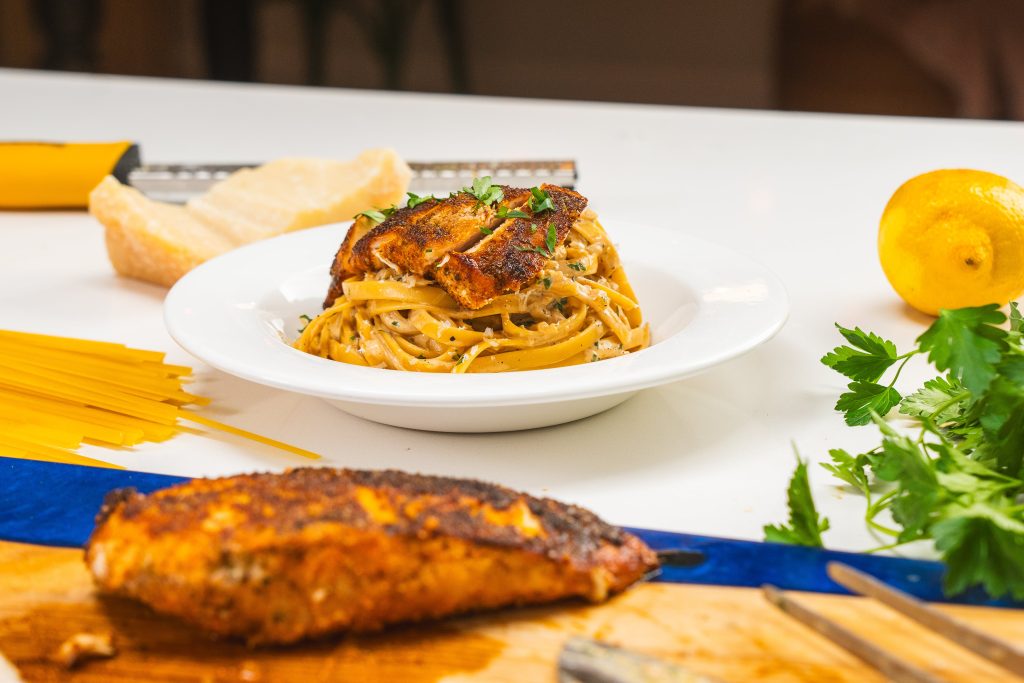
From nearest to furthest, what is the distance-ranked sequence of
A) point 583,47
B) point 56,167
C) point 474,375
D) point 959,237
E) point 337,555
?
point 337,555 < point 474,375 < point 959,237 < point 56,167 < point 583,47

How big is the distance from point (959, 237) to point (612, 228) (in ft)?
2.54

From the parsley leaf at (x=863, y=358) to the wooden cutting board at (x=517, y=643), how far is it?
62 cm

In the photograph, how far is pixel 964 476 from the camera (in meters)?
1.64

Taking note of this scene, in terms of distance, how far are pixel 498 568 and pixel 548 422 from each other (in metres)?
0.62

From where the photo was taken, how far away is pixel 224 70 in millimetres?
7391

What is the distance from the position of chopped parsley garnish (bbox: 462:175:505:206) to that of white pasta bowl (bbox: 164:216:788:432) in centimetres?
45

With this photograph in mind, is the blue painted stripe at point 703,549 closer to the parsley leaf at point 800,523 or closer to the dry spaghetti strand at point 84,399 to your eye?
the parsley leaf at point 800,523

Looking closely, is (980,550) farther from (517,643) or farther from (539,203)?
(539,203)

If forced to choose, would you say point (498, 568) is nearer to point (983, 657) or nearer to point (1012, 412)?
point (983, 657)

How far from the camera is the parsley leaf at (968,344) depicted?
1.65 m


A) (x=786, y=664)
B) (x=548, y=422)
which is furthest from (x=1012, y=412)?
(x=548, y=422)

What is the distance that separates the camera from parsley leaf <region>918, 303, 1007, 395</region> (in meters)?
1.65

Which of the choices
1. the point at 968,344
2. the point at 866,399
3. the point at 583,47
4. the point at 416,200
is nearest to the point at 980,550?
the point at 968,344

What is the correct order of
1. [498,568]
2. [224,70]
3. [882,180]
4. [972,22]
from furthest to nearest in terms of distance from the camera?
1. [224,70]
2. [972,22]
3. [882,180]
4. [498,568]
